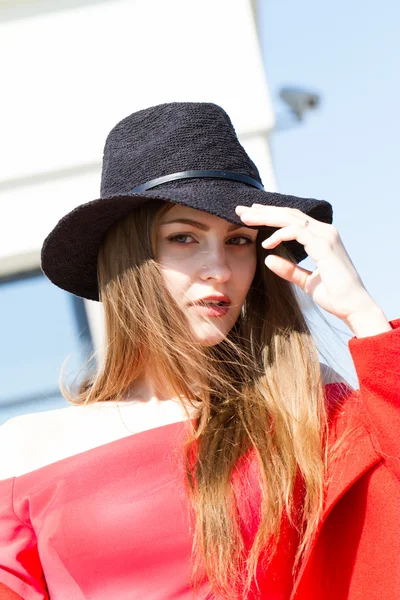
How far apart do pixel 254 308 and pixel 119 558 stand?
0.70 metres

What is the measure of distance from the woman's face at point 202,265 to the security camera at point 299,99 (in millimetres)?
1993

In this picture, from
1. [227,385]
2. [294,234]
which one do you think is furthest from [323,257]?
[227,385]

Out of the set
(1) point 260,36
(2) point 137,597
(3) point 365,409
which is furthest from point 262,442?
(1) point 260,36

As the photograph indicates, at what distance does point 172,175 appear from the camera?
6.98 feet

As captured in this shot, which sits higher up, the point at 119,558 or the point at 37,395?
the point at 119,558

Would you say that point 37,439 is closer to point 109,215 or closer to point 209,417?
point 209,417

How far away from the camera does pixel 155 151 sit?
2164 mm

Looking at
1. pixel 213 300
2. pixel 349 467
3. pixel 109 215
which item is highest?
pixel 109 215

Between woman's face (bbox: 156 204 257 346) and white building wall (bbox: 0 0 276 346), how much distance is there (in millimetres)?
1116

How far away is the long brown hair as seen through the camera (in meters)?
2.01

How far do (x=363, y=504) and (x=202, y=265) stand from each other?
0.64 meters

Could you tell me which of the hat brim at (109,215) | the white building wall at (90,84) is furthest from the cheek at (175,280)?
the white building wall at (90,84)

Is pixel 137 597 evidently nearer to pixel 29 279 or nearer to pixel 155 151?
pixel 155 151

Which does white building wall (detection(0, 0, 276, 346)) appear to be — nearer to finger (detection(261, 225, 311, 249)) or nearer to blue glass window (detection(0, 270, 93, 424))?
blue glass window (detection(0, 270, 93, 424))
